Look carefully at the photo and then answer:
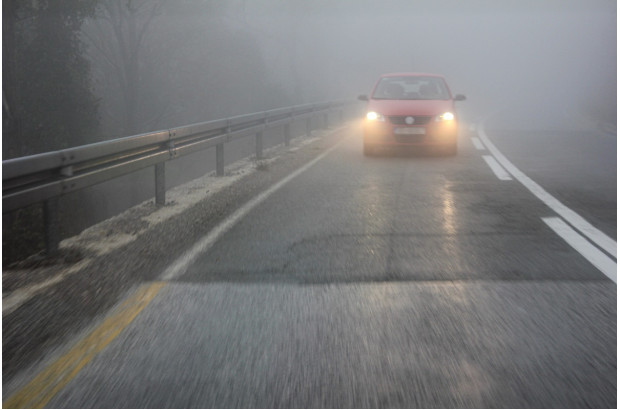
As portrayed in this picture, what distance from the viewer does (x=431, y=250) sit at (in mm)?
6727

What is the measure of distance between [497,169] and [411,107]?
2544mm

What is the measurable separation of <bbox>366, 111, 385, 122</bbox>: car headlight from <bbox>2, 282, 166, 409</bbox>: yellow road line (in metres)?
10.3

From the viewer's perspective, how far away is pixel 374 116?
15078mm

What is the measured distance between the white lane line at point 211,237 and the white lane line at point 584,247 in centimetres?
322

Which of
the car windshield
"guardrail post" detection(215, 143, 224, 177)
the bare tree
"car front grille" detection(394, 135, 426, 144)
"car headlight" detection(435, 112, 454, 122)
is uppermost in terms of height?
the bare tree

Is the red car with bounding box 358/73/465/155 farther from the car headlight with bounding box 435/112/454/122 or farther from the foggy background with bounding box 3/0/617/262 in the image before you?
the foggy background with bounding box 3/0/617/262

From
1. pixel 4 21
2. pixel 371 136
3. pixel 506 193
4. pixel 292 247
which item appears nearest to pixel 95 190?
pixel 4 21

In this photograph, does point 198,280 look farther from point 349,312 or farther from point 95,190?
point 95,190

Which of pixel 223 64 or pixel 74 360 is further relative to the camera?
pixel 223 64

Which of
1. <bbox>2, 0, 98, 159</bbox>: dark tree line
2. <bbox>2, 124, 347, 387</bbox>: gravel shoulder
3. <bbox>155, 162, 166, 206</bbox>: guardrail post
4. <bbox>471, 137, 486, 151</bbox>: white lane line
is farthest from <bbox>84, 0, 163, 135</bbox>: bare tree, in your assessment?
<bbox>2, 124, 347, 387</bbox>: gravel shoulder

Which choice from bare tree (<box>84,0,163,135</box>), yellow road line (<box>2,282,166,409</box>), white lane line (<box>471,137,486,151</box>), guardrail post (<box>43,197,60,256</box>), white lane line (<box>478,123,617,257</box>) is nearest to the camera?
yellow road line (<box>2,282,166,409</box>)

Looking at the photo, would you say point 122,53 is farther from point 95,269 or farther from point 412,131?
point 95,269

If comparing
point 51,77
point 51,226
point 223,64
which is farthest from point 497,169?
point 223,64

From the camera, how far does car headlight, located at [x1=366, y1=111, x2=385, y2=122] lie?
15.0 metres
